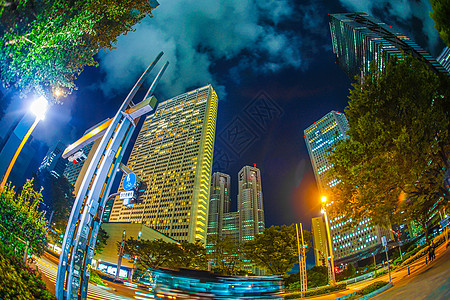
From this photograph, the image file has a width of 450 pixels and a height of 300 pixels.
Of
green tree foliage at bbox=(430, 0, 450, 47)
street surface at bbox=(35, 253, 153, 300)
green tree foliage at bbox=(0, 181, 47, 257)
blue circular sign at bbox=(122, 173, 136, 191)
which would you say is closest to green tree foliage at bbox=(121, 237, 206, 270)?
street surface at bbox=(35, 253, 153, 300)

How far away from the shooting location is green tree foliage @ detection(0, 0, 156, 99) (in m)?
8.28

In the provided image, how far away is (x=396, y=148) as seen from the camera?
992 centimetres

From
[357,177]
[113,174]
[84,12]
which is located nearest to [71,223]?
[113,174]

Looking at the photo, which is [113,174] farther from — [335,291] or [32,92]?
[335,291]

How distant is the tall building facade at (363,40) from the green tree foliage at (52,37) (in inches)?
1908

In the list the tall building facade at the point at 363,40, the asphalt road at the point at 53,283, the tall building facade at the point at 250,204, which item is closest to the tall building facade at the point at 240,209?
the tall building facade at the point at 250,204

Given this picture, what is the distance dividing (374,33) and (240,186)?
14273 centimetres

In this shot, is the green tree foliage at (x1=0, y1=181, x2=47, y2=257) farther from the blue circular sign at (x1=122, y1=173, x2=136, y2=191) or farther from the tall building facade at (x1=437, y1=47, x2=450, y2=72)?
the tall building facade at (x1=437, y1=47, x2=450, y2=72)

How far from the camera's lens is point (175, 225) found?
89.6 metres

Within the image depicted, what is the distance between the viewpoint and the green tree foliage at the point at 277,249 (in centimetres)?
2418

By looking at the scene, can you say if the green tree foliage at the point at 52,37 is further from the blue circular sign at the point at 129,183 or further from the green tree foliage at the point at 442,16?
the green tree foliage at the point at 442,16

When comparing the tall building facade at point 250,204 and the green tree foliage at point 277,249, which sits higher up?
the tall building facade at point 250,204

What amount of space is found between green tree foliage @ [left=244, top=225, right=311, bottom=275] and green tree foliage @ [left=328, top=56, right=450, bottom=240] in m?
14.9

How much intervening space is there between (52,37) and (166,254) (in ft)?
125
